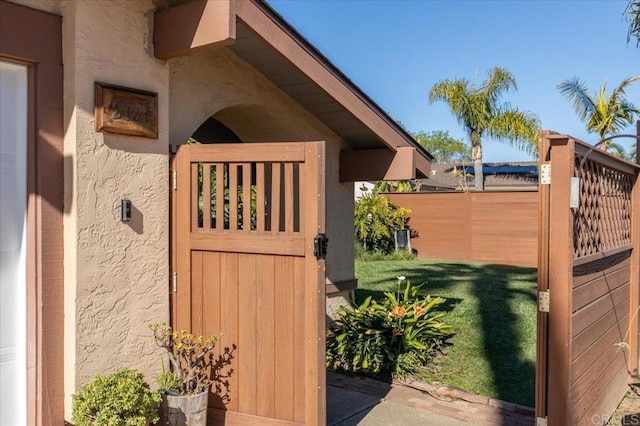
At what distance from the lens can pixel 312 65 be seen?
15.7 feet

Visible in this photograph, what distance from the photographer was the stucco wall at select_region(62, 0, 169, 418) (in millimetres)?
3820

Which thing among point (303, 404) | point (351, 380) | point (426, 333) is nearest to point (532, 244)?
point (426, 333)

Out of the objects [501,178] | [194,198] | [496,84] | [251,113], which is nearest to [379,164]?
[251,113]

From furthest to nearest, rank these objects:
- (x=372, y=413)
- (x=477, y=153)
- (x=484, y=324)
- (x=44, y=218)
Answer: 1. (x=477, y=153)
2. (x=484, y=324)
3. (x=372, y=413)
4. (x=44, y=218)

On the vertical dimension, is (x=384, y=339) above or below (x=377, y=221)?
below

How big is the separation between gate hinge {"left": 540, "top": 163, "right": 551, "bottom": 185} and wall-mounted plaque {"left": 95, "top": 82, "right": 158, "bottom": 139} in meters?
2.82

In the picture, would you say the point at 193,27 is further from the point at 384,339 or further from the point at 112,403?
the point at 384,339

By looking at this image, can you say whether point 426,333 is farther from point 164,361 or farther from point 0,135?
point 0,135

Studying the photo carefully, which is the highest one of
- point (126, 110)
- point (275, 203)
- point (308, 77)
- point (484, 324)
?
point (308, 77)

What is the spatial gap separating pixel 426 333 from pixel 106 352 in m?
3.87

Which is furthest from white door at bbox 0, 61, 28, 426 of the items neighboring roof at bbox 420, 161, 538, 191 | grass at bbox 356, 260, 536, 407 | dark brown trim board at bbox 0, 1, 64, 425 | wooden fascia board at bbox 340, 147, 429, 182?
neighboring roof at bbox 420, 161, 538, 191

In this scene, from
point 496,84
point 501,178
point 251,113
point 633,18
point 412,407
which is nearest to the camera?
point 412,407

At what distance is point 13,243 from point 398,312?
4.36 metres

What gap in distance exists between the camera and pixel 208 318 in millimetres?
4414
